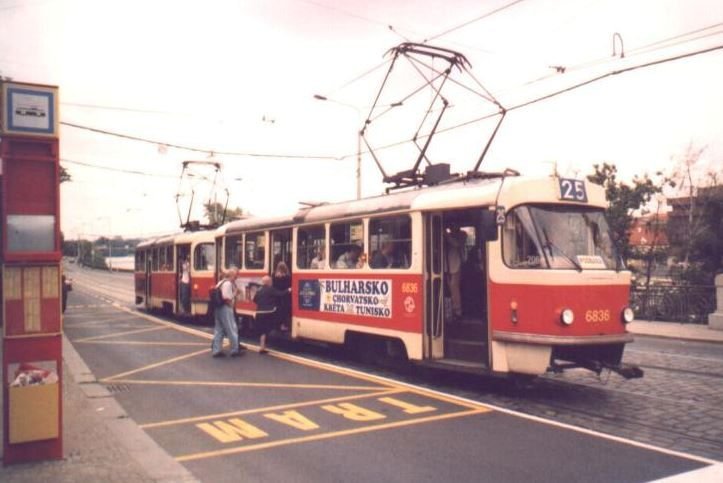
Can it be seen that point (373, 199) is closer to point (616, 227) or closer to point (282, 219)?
point (282, 219)

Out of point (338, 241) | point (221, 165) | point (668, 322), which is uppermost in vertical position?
point (221, 165)

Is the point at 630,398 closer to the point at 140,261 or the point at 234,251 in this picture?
the point at 234,251

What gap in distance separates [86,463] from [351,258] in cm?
665

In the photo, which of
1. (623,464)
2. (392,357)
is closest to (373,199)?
(392,357)

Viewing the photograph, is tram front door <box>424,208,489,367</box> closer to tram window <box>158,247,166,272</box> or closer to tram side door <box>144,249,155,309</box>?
tram window <box>158,247,166,272</box>

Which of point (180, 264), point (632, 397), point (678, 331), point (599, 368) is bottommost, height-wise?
point (678, 331)

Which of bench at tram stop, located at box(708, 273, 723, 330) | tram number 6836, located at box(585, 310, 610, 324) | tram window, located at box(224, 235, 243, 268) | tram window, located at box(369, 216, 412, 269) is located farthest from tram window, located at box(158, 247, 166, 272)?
tram number 6836, located at box(585, 310, 610, 324)

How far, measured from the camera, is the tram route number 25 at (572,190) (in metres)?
9.02

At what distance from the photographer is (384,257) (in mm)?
10844

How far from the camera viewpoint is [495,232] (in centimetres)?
870

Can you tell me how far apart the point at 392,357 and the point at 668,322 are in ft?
44.7

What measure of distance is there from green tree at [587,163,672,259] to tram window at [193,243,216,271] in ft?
50.1

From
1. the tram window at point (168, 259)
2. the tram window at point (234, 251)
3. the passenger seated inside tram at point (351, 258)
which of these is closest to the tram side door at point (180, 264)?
the tram window at point (168, 259)

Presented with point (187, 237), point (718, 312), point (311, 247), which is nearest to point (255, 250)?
point (311, 247)
